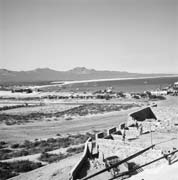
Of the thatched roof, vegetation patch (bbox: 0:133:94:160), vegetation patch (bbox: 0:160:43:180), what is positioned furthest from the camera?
the thatched roof

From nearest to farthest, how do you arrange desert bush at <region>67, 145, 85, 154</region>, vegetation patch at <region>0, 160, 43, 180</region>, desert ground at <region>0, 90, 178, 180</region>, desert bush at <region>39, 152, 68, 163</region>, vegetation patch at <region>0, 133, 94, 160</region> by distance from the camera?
1. desert ground at <region>0, 90, 178, 180</region>
2. vegetation patch at <region>0, 160, 43, 180</region>
3. desert bush at <region>39, 152, 68, 163</region>
4. desert bush at <region>67, 145, 85, 154</region>
5. vegetation patch at <region>0, 133, 94, 160</region>

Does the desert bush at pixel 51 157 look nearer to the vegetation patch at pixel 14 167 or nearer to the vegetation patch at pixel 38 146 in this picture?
the vegetation patch at pixel 14 167

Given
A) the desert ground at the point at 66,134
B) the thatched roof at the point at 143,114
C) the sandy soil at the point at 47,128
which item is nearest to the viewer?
the desert ground at the point at 66,134

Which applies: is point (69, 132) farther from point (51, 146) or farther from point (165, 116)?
point (165, 116)

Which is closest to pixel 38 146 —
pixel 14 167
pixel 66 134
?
pixel 66 134

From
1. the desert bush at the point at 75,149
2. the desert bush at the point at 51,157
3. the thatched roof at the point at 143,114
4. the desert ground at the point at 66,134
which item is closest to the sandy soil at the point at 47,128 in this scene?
the desert ground at the point at 66,134

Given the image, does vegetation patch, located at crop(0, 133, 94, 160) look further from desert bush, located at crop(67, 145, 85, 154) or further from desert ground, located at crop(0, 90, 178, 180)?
desert bush, located at crop(67, 145, 85, 154)

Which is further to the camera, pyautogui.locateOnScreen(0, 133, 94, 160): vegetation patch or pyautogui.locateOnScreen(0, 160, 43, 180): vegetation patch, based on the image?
pyautogui.locateOnScreen(0, 133, 94, 160): vegetation patch

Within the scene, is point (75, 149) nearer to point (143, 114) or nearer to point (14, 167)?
point (14, 167)

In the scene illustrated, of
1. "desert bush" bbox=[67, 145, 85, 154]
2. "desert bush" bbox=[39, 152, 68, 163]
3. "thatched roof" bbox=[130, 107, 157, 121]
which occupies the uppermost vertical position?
"thatched roof" bbox=[130, 107, 157, 121]

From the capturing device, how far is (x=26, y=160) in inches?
653

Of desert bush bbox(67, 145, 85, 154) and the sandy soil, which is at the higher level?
desert bush bbox(67, 145, 85, 154)

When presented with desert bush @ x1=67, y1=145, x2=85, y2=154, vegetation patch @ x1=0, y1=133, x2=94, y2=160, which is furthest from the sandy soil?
desert bush @ x1=67, y1=145, x2=85, y2=154

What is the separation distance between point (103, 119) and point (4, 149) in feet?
55.8
